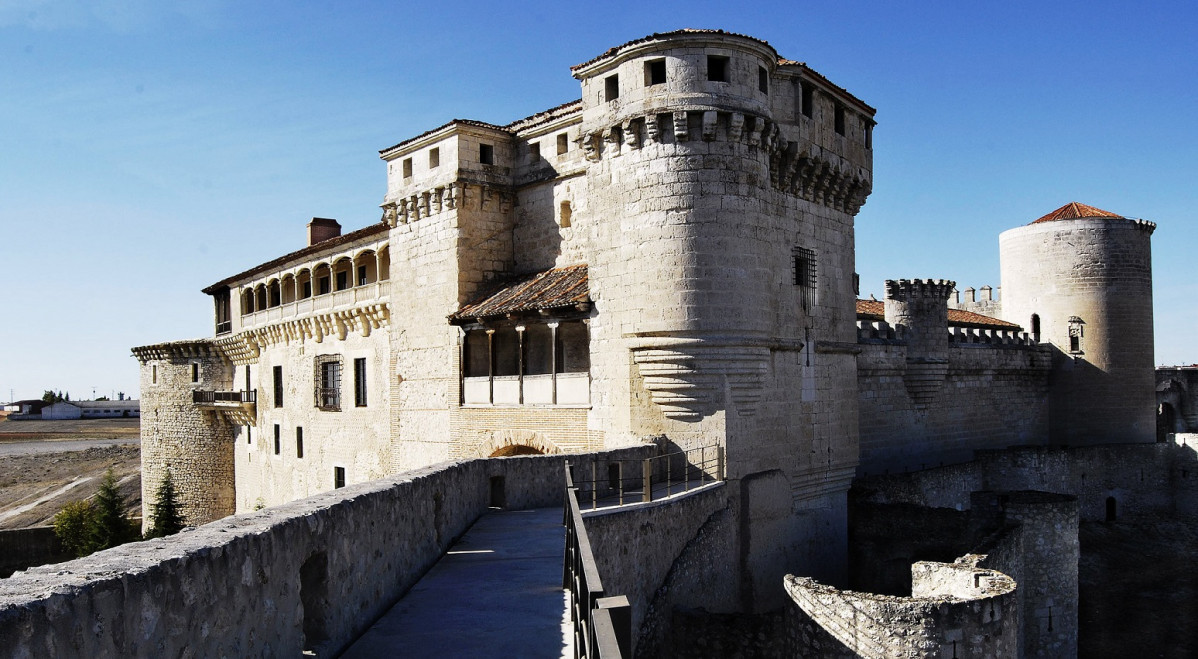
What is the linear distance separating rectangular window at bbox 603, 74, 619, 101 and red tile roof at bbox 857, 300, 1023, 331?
14221 mm

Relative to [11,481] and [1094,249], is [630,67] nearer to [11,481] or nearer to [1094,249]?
[1094,249]

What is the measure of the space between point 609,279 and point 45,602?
13834 mm

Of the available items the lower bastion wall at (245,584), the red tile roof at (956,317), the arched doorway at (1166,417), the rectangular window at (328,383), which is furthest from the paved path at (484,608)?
the arched doorway at (1166,417)

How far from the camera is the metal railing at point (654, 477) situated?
1348cm

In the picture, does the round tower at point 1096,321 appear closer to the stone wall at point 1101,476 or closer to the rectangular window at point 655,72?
the stone wall at point 1101,476

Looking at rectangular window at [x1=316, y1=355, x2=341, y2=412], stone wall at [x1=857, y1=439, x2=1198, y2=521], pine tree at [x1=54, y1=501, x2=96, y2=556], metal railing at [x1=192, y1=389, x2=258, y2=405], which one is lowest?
pine tree at [x1=54, y1=501, x2=96, y2=556]

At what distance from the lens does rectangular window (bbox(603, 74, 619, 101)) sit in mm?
16828

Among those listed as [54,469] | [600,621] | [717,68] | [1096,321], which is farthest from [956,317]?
[54,469]

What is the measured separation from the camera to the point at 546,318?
59.0 feet

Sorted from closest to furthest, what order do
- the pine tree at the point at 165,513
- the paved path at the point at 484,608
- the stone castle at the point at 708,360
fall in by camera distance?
the paved path at the point at 484,608, the stone castle at the point at 708,360, the pine tree at the point at 165,513

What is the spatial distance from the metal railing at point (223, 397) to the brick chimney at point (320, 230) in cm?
626

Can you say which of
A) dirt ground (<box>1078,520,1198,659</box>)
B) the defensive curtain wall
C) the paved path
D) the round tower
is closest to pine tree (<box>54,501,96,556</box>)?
the defensive curtain wall

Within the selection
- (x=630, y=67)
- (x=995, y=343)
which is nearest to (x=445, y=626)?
(x=630, y=67)

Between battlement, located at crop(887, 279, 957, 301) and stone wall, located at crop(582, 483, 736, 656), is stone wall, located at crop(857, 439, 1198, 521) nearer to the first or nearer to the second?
battlement, located at crop(887, 279, 957, 301)
